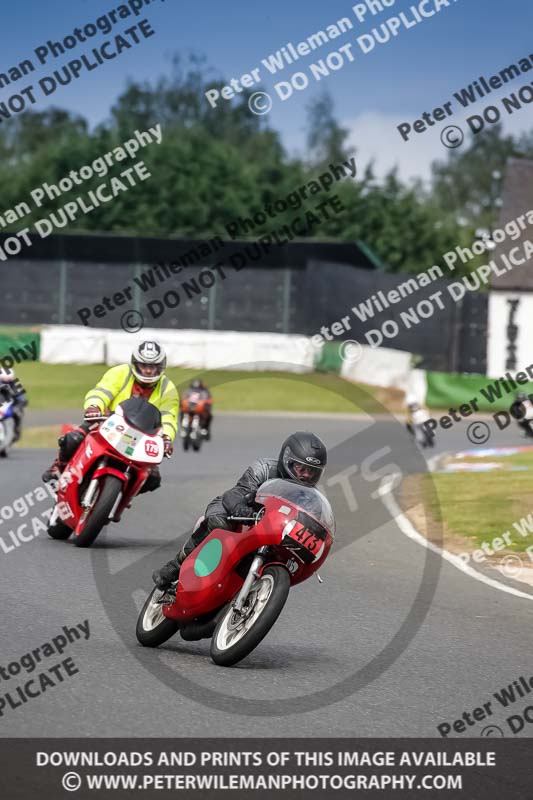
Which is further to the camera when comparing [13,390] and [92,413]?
[13,390]

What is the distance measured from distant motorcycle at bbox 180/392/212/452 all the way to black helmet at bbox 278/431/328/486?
16.2 metres

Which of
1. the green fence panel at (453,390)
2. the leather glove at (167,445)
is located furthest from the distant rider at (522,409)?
the leather glove at (167,445)

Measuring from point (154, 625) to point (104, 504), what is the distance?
11.6ft

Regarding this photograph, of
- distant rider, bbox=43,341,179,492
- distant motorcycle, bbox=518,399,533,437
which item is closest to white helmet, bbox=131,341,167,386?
distant rider, bbox=43,341,179,492

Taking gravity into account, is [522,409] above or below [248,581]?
above

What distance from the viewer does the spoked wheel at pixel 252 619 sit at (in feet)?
23.7

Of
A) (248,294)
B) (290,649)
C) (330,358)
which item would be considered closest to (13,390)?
(290,649)

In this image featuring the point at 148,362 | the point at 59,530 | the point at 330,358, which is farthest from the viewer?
the point at 330,358

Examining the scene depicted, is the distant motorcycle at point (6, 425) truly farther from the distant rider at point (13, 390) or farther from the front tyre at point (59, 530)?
the front tyre at point (59, 530)

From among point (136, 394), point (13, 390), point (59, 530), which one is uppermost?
point (13, 390)

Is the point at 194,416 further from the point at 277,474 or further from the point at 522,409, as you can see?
the point at 277,474

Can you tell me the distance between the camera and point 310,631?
8.91 metres
